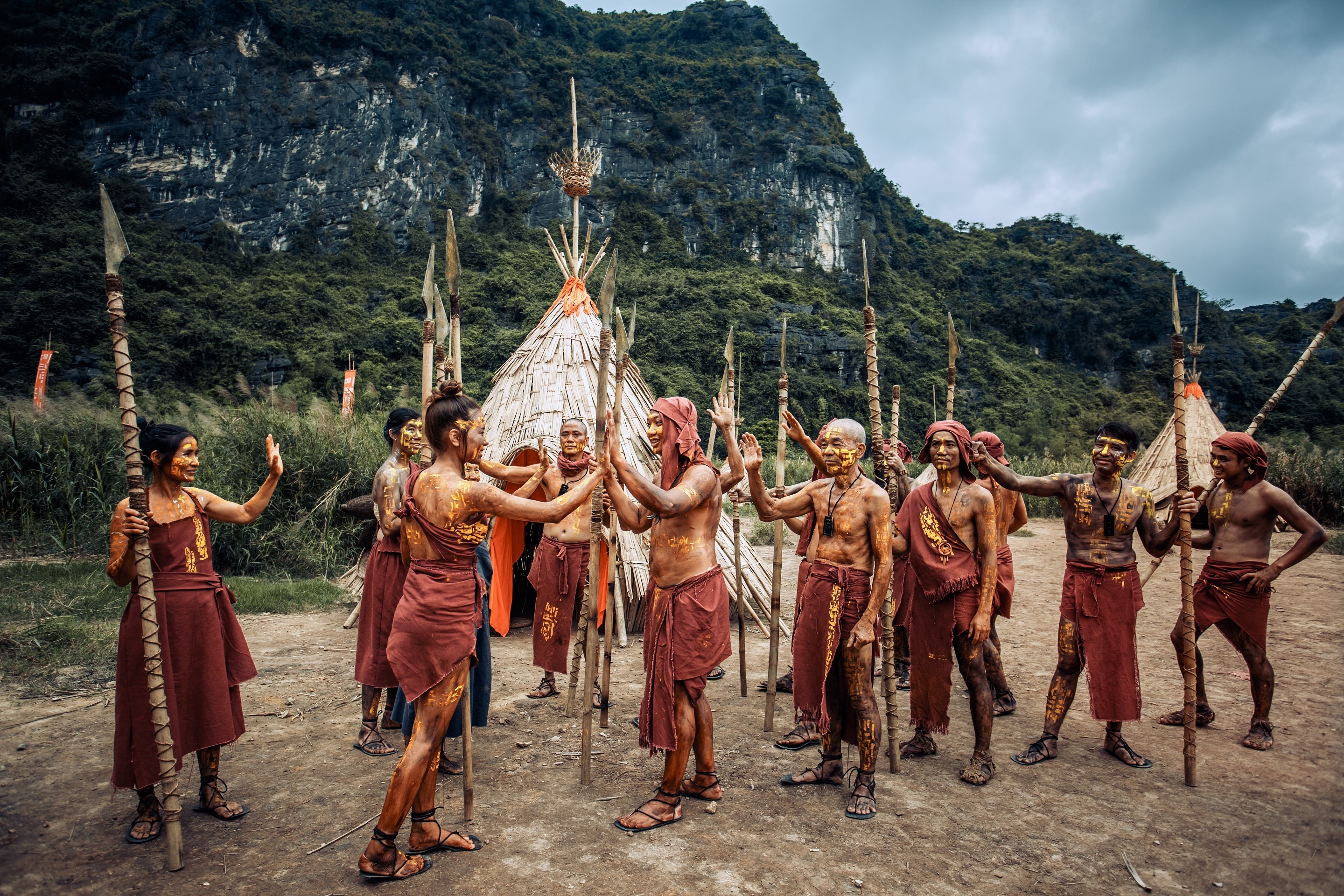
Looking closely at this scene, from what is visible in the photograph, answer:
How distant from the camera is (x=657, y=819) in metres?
3.38

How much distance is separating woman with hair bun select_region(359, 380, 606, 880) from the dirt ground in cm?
20

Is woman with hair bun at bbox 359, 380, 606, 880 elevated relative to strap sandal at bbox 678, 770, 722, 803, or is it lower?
elevated

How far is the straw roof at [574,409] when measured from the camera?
278 inches

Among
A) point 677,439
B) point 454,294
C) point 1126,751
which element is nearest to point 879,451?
point 677,439

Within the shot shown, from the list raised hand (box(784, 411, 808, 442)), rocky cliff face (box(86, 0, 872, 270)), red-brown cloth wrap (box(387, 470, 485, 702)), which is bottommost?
red-brown cloth wrap (box(387, 470, 485, 702))

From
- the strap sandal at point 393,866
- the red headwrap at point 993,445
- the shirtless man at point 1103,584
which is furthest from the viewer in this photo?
the red headwrap at point 993,445

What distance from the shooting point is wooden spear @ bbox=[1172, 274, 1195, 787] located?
3953mm

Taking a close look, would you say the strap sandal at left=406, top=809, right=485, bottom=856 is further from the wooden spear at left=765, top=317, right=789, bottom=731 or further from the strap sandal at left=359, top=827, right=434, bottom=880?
the wooden spear at left=765, top=317, right=789, bottom=731

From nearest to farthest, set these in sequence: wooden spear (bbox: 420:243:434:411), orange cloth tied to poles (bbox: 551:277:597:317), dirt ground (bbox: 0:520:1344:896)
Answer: dirt ground (bbox: 0:520:1344:896), wooden spear (bbox: 420:243:434:411), orange cloth tied to poles (bbox: 551:277:597:317)

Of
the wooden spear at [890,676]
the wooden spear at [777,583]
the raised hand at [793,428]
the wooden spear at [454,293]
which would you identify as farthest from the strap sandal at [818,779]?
the wooden spear at [454,293]

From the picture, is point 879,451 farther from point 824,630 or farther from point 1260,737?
point 1260,737

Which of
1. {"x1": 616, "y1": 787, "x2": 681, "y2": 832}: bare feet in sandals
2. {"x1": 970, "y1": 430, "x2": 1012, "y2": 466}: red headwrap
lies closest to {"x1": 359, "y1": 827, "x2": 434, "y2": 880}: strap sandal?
{"x1": 616, "y1": 787, "x2": 681, "y2": 832}: bare feet in sandals

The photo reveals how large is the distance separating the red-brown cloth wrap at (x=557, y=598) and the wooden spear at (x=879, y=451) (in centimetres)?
180

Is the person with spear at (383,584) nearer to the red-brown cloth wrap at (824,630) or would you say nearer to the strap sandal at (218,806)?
the strap sandal at (218,806)
